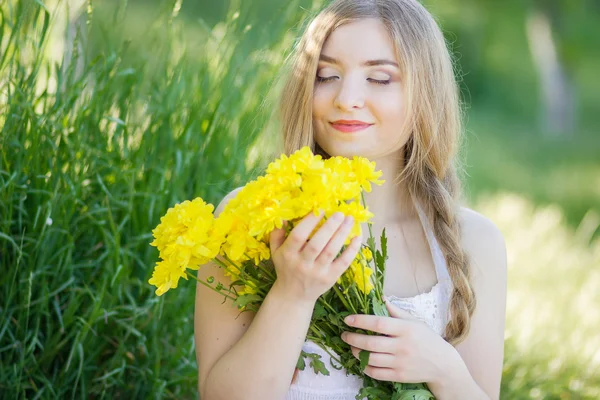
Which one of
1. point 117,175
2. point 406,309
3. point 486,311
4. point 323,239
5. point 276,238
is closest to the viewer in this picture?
point 323,239

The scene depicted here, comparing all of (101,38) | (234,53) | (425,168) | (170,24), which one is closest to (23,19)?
(101,38)

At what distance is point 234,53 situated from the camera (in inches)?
110

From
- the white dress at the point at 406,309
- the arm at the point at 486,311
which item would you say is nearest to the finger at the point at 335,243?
the white dress at the point at 406,309

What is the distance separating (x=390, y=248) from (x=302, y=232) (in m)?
0.65

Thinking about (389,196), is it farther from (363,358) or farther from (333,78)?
(363,358)

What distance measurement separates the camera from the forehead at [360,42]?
Answer: 183 centimetres

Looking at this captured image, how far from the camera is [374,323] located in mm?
1577

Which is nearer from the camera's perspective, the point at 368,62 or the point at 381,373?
the point at 381,373

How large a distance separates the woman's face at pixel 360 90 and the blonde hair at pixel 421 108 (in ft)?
0.07

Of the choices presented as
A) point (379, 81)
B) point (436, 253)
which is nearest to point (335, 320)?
Answer: point (436, 253)

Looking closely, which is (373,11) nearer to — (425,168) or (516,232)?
(425,168)

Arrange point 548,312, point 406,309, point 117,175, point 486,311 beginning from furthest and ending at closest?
point 548,312 → point 117,175 → point 486,311 → point 406,309

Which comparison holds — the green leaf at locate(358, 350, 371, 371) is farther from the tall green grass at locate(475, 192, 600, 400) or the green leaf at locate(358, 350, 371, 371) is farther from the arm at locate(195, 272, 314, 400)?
the tall green grass at locate(475, 192, 600, 400)

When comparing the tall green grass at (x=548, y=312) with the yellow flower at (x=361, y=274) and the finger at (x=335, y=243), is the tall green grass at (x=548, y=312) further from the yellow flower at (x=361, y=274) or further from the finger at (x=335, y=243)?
the finger at (x=335, y=243)
